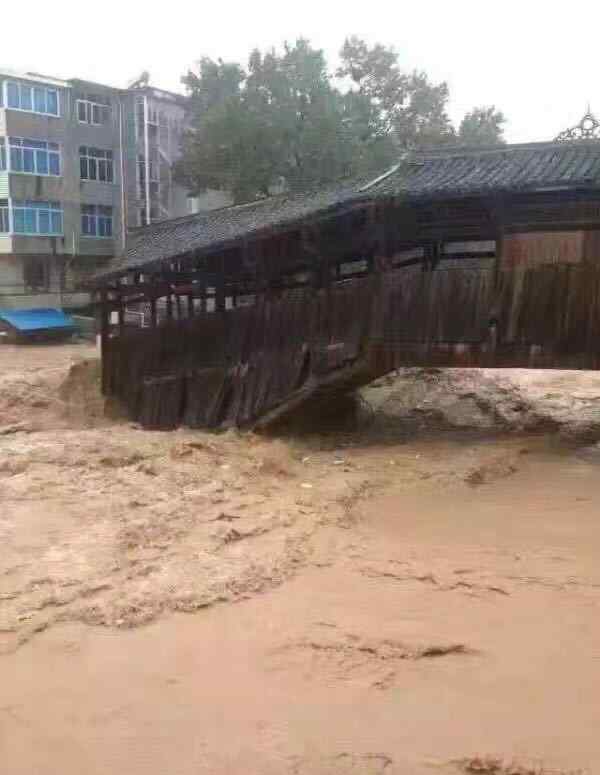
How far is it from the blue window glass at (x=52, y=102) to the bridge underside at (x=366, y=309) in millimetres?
15350

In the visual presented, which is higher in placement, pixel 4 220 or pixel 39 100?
pixel 39 100

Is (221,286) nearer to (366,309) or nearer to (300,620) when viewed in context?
(366,309)

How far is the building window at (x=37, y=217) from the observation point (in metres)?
26.9

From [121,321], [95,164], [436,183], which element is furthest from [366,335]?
[95,164]

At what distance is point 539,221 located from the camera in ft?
34.1

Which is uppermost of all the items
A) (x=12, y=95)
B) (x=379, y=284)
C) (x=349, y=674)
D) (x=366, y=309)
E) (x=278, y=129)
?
(x=12, y=95)

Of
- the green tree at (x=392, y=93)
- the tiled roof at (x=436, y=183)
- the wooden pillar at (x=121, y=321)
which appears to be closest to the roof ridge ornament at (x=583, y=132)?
the tiled roof at (x=436, y=183)

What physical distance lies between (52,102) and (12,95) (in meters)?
1.56

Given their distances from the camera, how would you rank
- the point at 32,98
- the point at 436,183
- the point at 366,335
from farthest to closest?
the point at 32,98 < the point at 366,335 < the point at 436,183

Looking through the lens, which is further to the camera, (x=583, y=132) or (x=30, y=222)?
(x=30, y=222)

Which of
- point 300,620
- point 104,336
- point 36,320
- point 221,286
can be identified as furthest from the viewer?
point 36,320

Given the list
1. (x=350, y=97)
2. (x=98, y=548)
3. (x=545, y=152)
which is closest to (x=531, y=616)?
(x=98, y=548)

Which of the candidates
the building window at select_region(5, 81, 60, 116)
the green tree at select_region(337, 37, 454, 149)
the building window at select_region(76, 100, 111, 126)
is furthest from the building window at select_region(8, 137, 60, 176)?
the green tree at select_region(337, 37, 454, 149)

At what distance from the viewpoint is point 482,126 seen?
1104 inches
